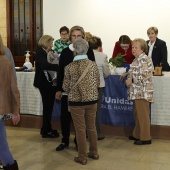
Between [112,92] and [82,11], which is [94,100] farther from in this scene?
[82,11]

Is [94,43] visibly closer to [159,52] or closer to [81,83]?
[81,83]

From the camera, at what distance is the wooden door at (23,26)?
28.9 ft

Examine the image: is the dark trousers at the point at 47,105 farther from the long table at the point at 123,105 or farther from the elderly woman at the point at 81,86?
the elderly woman at the point at 81,86

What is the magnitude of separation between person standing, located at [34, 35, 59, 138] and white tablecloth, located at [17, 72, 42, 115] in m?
0.44

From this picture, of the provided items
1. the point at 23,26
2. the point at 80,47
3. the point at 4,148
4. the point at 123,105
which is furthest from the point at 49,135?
the point at 23,26

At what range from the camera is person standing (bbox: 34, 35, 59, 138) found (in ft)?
15.3

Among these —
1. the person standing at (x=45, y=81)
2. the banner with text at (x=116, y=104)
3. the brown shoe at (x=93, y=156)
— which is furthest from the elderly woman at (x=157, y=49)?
the brown shoe at (x=93, y=156)

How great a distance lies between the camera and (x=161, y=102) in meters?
4.74

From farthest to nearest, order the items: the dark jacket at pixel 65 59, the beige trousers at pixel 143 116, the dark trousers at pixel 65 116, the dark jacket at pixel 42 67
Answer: the dark jacket at pixel 42 67
the beige trousers at pixel 143 116
the dark trousers at pixel 65 116
the dark jacket at pixel 65 59

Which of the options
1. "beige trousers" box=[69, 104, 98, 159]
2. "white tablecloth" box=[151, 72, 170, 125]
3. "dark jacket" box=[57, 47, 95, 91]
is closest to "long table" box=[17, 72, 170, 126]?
"white tablecloth" box=[151, 72, 170, 125]

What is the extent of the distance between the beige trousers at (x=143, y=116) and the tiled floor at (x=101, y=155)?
0.15 meters

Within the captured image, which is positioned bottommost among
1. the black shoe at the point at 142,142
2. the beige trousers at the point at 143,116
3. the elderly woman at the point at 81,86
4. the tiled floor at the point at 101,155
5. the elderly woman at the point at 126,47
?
the tiled floor at the point at 101,155

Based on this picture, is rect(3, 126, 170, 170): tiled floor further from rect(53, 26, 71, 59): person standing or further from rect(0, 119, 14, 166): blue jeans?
rect(53, 26, 71, 59): person standing

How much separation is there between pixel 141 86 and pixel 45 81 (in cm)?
126
